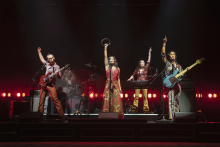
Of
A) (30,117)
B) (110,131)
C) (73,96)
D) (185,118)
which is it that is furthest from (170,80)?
(30,117)

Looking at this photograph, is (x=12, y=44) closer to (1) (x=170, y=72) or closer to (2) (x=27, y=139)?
(2) (x=27, y=139)

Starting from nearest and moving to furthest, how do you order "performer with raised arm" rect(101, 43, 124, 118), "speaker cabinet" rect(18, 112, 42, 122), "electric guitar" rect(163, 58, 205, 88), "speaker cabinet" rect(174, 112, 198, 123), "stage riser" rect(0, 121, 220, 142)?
1. "stage riser" rect(0, 121, 220, 142)
2. "speaker cabinet" rect(174, 112, 198, 123)
3. "speaker cabinet" rect(18, 112, 42, 122)
4. "electric guitar" rect(163, 58, 205, 88)
5. "performer with raised arm" rect(101, 43, 124, 118)

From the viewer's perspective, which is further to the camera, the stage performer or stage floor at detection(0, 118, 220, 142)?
the stage performer

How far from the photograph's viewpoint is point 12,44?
848 cm

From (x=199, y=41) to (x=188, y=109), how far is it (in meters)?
3.18

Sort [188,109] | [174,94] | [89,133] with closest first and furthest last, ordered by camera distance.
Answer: [89,133], [174,94], [188,109]

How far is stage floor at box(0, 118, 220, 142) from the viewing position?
451cm

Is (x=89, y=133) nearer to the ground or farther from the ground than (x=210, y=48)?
nearer to the ground

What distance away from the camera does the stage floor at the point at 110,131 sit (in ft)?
14.8

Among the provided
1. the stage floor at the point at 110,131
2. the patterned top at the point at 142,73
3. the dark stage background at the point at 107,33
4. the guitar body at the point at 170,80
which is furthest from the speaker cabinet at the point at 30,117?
the dark stage background at the point at 107,33

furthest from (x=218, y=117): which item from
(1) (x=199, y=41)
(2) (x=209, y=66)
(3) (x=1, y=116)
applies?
(3) (x=1, y=116)

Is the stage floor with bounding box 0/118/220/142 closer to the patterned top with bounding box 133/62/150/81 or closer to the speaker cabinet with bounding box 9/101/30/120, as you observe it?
the speaker cabinet with bounding box 9/101/30/120

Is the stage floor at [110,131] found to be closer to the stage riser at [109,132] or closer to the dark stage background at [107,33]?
the stage riser at [109,132]

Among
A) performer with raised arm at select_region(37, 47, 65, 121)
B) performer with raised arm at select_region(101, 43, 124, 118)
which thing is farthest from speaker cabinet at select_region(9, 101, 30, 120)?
performer with raised arm at select_region(101, 43, 124, 118)
